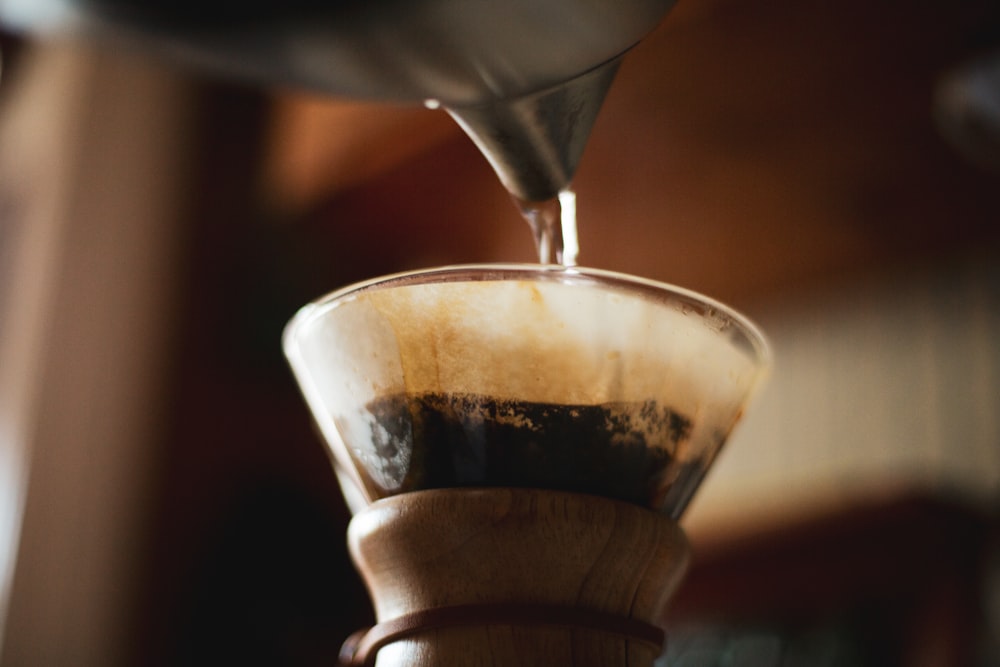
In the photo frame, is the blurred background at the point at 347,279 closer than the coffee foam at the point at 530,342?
No

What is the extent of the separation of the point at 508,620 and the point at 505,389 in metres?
0.07

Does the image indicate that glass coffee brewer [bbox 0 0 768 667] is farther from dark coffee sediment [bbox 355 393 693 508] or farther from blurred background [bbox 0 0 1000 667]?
blurred background [bbox 0 0 1000 667]

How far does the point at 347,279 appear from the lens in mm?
2631

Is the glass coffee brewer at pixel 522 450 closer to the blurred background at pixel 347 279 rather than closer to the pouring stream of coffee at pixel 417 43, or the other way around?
the pouring stream of coffee at pixel 417 43

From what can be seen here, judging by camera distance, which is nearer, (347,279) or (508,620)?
(508,620)

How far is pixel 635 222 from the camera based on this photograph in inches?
81.8

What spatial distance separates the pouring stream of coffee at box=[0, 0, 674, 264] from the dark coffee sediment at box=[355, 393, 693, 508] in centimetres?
9

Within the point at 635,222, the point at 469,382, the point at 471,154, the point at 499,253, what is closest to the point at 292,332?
the point at 469,382

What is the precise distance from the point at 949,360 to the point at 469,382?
2163 millimetres

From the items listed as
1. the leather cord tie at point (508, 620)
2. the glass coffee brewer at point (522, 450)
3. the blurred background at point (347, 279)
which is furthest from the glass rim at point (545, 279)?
the blurred background at point (347, 279)

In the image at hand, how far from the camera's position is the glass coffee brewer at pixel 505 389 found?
31 cm

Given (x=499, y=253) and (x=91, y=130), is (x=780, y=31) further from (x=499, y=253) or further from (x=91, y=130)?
(x=91, y=130)

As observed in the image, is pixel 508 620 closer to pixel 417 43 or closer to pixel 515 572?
pixel 515 572

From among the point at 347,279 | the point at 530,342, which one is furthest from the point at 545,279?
the point at 347,279
